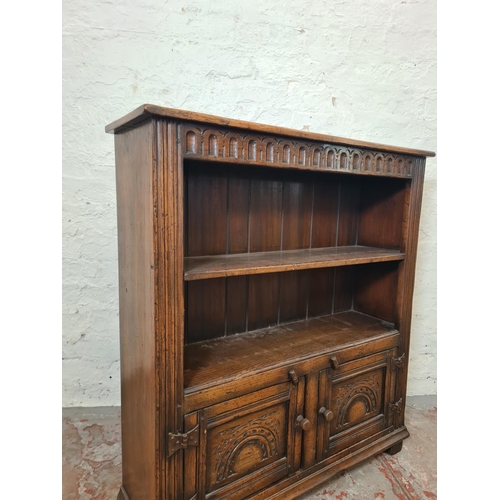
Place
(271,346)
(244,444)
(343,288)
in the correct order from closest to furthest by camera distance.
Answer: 1. (244,444)
2. (271,346)
3. (343,288)

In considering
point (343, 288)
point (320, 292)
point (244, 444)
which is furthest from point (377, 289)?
point (244, 444)

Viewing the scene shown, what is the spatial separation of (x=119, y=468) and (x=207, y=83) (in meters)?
1.95

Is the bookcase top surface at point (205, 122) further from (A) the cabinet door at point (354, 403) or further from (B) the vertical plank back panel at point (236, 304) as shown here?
(A) the cabinet door at point (354, 403)

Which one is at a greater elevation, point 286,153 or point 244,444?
point 286,153

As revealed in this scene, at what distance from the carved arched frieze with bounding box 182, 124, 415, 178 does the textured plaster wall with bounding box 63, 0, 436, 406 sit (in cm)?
55

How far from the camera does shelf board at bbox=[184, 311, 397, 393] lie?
1372 millimetres

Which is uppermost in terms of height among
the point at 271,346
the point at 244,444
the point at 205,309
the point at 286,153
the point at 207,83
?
the point at 207,83

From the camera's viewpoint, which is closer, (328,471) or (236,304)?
(328,471)

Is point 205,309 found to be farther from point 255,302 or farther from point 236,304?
point 255,302

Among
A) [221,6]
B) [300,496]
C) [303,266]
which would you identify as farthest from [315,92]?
[300,496]

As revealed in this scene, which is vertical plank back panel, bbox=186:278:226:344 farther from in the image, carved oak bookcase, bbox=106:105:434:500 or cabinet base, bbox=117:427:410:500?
cabinet base, bbox=117:427:410:500

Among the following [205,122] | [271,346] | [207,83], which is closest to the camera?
[205,122]

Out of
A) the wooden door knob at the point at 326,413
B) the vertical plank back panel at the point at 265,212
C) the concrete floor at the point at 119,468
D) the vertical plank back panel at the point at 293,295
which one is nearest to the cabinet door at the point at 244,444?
the wooden door knob at the point at 326,413

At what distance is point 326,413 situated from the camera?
62.4 inches
